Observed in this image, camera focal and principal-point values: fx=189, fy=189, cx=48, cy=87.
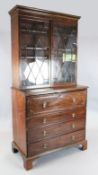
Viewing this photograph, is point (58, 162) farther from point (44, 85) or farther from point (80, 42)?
point (80, 42)

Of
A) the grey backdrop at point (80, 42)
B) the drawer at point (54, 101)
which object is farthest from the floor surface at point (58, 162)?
the grey backdrop at point (80, 42)

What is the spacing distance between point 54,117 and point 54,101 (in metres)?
0.22

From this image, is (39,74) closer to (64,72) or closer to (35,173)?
(64,72)

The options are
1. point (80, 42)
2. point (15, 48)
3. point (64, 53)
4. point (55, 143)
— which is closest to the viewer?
point (15, 48)

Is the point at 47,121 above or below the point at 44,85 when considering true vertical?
below

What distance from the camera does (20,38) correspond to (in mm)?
2352

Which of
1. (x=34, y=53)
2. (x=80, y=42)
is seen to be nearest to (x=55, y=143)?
(x=34, y=53)

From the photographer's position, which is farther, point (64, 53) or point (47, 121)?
point (64, 53)

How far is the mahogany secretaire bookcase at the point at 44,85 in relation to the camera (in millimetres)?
2340

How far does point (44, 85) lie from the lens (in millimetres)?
2592

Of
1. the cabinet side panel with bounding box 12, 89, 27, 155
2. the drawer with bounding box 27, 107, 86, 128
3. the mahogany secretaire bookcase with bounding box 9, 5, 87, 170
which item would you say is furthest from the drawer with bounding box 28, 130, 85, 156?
the drawer with bounding box 27, 107, 86, 128

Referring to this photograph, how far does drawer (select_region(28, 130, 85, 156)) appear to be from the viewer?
2.39 metres
